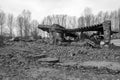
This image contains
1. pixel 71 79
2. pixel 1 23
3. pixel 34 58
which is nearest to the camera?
pixel 71 79

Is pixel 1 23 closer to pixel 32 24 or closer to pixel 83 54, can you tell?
pixel 32 24

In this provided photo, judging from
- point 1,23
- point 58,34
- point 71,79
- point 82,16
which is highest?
point 82,16

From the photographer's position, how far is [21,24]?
41.5 m

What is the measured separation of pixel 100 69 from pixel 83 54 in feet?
11.4

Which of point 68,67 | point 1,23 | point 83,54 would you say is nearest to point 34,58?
point 68,67

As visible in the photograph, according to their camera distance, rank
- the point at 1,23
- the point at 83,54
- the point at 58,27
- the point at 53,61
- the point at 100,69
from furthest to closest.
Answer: the point at 1,23
the point at 58,27
the point at 83,54
the point at 53,61
the point at 100,69

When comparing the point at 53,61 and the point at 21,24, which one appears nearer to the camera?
the point at 53,61

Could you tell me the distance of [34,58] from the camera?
22.8ft

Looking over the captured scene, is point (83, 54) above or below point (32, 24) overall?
below

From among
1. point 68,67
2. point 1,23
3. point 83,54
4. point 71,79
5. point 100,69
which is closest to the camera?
point 71,79

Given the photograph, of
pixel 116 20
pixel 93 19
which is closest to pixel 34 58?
pixel 93 19

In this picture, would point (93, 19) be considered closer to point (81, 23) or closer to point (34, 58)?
point (81, 23)

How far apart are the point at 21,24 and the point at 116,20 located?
34429 mm

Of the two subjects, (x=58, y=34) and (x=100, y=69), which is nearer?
(x=100, y=69)
